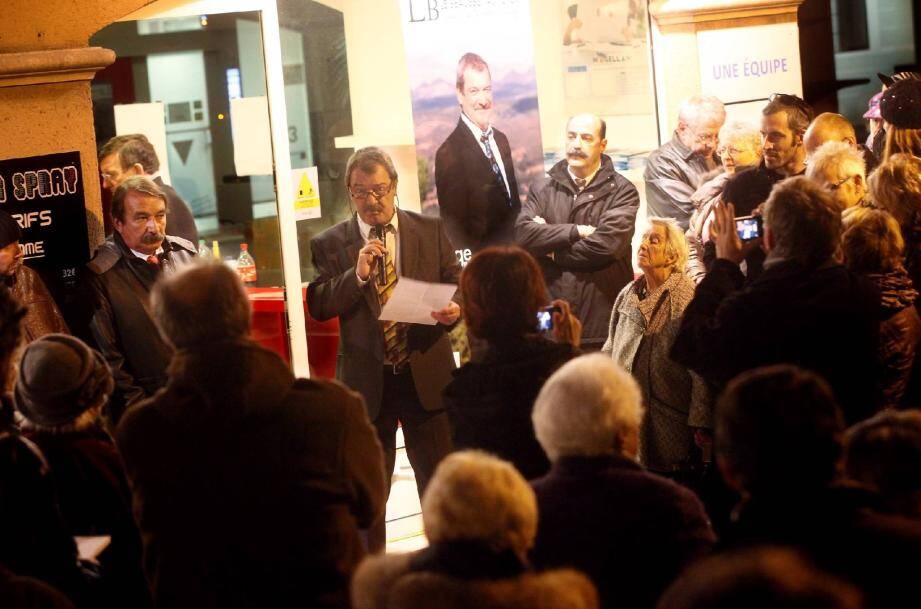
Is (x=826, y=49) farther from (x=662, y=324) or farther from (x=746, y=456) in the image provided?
(x=746, y=456)

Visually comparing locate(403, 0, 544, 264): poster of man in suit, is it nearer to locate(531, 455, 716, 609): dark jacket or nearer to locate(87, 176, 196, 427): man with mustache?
locate(87, 176, 196, 427): man with mustache

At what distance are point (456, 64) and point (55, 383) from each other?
3.40 m

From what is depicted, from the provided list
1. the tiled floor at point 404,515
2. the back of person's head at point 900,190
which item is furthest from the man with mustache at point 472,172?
the back of person's head at point 900,190

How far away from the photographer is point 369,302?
5.55m

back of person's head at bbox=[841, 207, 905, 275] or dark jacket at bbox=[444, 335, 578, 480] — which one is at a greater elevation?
back of person's head at bbox=[841, 207, 905, 275]

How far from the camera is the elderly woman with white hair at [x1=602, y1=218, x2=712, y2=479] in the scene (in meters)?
5.17

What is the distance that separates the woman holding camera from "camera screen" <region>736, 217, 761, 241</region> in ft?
3.31

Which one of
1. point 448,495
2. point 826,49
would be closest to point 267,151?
point 448,495

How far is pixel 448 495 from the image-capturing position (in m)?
2.51

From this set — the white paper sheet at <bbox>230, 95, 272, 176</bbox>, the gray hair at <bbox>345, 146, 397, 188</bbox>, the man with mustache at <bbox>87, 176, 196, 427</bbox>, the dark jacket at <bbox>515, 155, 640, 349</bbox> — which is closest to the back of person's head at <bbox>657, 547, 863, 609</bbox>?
the man with mustache at <bbox>87, 176, 196, 427</bbox>

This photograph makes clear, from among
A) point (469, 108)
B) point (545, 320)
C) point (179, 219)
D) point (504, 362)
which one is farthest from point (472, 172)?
point (504, 362)

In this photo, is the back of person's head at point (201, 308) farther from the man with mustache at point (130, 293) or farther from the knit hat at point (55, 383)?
the man with mustache at point (130, 293)

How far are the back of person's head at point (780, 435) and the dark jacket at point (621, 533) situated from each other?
13.1 inches

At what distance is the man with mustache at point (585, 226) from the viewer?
20.5 ft
